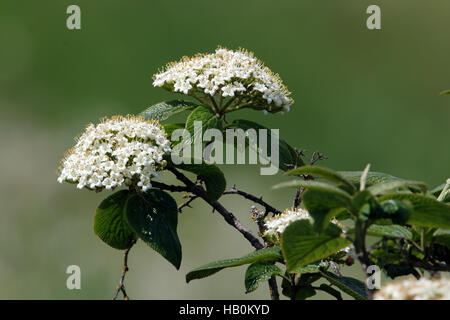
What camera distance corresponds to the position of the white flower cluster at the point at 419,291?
1.03 meters

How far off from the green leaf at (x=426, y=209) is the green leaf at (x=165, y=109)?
3.27 feet

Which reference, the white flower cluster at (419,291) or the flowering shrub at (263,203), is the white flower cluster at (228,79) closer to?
the flowering shrub at (263,203)

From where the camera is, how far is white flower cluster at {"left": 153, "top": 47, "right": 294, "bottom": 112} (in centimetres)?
185

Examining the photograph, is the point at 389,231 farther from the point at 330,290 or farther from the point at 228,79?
the point at 228,79

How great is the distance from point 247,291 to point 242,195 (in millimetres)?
444

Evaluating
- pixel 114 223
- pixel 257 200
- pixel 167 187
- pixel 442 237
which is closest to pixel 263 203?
pixel 257 200

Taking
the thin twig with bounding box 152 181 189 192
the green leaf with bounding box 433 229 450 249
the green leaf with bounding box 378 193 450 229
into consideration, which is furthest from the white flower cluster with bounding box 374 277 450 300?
the thin twig with bounding box 152 181 189 192

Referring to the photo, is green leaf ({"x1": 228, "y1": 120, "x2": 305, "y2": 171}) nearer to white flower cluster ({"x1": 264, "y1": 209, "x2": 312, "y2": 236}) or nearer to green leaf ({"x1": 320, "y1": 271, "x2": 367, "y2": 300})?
white flower cluster ({"x1": 264, "y1": 209, "x2": 312, "y2": 236})

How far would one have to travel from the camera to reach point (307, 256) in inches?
47.9

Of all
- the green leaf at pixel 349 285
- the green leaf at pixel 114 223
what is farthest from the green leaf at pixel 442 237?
the green leaf at pixel 114 223

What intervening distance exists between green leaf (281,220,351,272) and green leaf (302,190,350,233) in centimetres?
4

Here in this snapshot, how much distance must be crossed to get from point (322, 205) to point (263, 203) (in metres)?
0.69

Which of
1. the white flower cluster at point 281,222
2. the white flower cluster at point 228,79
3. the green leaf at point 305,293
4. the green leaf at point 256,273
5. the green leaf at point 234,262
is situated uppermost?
the white flower cluster at point 228,79
